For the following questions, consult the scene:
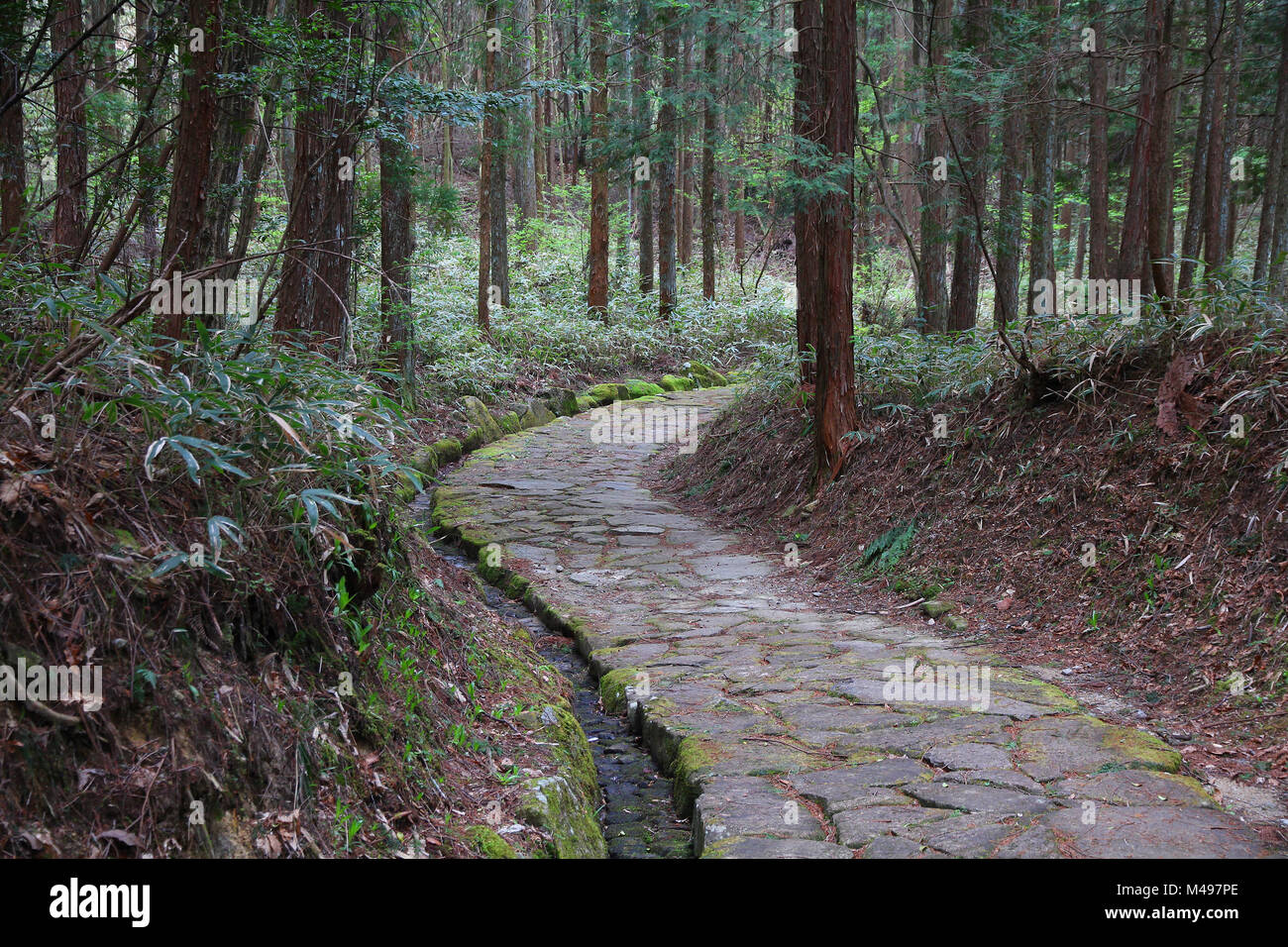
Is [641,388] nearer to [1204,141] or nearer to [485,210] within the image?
[485,210]

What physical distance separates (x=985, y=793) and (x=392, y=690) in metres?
2.36

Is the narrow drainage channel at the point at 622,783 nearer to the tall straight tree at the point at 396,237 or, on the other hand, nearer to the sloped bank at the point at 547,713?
the sloped bank at the point at 547,713

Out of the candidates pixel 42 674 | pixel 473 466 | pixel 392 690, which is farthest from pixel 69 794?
pixel 473 466

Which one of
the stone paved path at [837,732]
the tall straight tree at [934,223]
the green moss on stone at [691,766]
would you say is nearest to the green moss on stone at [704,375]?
the tall straight tree at [934,223]

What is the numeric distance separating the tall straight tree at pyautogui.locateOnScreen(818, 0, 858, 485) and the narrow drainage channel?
11.6 ft

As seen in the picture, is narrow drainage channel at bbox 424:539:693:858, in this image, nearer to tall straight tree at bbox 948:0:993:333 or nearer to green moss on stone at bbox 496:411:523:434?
tall straight tree at bbox 948:0:993:333

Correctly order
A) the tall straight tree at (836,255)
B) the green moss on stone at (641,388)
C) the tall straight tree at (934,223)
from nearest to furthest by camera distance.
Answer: the tall straight tree at (836,255)
the tall straight tree at (934,223)
the green moss on stone at (641,388)

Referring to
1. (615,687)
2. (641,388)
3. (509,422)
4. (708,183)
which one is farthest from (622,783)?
(708,183)

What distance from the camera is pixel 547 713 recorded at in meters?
4.41

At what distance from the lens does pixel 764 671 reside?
5254 millimetres

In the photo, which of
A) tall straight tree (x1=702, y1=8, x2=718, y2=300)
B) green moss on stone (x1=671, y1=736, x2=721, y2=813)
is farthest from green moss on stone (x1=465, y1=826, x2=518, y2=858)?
tall straight tree (x1=702, y1=8, x2=718, y2=300)

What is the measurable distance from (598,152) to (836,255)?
650 centimetres

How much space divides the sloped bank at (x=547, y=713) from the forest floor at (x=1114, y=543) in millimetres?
2240

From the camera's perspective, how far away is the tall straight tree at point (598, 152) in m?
14.4
